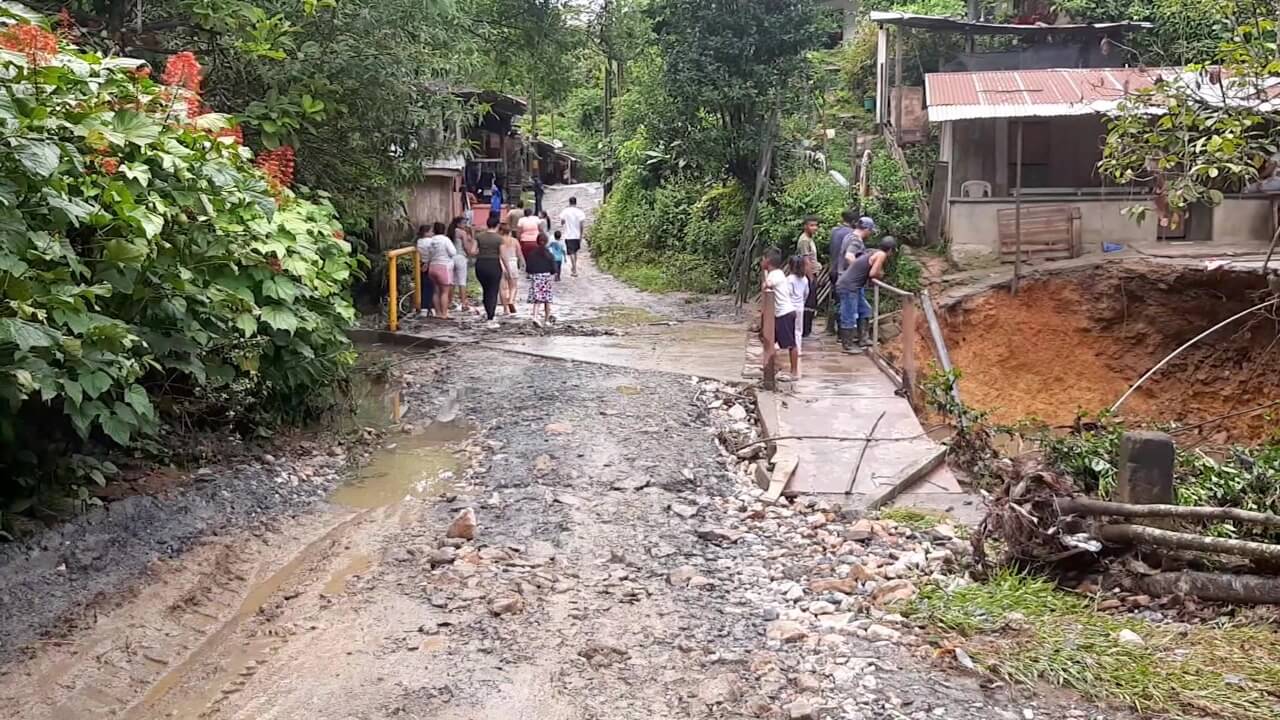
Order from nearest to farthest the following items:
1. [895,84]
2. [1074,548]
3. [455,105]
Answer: [1074,548]
[455,105]
[895,84]

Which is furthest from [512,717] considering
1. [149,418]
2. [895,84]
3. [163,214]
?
[895,84]

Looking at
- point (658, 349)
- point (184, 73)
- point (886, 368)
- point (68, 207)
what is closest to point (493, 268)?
point (658, 349)

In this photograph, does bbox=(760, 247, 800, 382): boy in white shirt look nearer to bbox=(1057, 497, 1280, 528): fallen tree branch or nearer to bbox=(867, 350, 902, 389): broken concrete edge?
bbox=(867, 350, 902, 389): broken concrete edge

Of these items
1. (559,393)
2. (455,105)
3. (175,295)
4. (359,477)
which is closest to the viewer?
(175,295)

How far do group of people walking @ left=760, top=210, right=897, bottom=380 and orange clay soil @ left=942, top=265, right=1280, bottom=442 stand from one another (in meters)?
2.33

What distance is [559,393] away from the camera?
35.7 feet

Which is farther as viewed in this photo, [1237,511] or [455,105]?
[455,105]

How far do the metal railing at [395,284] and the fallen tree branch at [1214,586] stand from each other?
10790 mm

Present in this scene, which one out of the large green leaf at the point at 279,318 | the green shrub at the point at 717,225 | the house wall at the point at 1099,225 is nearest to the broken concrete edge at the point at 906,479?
the large green leaf at the point at 279,318

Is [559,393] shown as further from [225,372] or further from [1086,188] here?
[1086,188]

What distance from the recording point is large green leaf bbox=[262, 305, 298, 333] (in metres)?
7.43

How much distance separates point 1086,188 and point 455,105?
10073mm

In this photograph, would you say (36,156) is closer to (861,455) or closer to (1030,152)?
(861,455)

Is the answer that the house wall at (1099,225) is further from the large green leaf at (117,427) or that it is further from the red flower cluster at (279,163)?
the large green leaf at (117,427)
